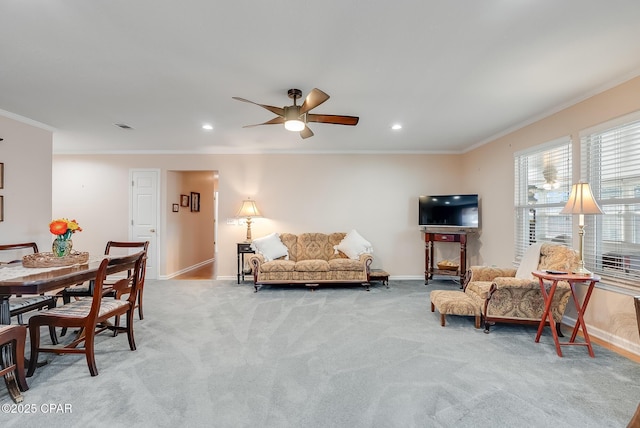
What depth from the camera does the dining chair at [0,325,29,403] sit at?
1.95 metres

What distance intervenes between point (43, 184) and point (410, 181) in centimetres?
599

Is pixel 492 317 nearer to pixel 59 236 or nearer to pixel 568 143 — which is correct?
Answer: pixel 568 143

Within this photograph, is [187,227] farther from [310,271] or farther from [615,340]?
[615,340]

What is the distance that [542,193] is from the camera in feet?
12.9

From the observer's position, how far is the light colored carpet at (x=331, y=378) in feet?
6.02

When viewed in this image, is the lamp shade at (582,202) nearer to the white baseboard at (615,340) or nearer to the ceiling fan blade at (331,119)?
the white baseboard at (615,340)

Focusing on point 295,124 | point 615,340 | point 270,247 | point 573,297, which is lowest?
point 615,340

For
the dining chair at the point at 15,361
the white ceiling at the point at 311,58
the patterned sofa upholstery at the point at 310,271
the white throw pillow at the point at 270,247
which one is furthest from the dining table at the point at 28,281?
the white throw pillow at the point at 270,247

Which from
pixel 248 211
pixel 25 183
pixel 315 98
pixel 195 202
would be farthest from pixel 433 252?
pixel 25 183

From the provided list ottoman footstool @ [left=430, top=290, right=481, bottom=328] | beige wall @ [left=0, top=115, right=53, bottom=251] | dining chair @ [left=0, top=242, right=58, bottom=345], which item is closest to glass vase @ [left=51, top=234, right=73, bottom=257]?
dining chair @ [left=0, top=242, right=58, bottom=345]

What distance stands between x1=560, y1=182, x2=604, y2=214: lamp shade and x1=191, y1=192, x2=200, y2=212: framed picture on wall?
22.1 feet

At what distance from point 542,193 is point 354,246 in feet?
9.32

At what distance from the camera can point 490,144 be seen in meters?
5.02

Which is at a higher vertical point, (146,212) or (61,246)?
(146,212)
